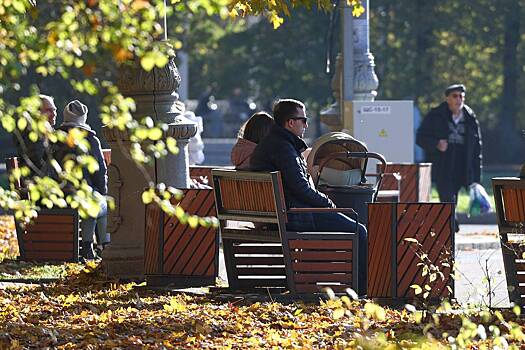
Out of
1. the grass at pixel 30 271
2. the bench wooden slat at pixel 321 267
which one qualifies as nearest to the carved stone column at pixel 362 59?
the grass at pixel 30 271

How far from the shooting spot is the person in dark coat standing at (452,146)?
61.4ft

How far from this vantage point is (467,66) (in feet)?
152

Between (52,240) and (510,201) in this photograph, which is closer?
(510,201)

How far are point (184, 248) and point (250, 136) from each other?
57.8 inches

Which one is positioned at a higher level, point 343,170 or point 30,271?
point 343,170

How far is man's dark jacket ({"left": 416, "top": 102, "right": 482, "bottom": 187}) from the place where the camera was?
61.4 ft

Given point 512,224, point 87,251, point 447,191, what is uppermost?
point 512,224

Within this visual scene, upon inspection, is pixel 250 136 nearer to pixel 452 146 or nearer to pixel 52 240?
pixel 52 240

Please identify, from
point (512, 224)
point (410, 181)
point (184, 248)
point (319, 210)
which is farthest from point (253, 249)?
point (410, 181)

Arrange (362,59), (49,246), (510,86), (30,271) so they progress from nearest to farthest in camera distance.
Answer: (30,271) < (49,246) < (362,59) < (510,86)

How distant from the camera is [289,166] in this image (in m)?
10.4

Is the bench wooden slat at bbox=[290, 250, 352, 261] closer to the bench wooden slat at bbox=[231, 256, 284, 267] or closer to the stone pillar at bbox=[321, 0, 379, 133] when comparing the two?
the bench wooden slat at bbox=[231, 256, 284, 267]

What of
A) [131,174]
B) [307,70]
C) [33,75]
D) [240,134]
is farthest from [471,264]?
[307,70]

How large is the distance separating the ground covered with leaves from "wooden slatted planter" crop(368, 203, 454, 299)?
0.28 metres
